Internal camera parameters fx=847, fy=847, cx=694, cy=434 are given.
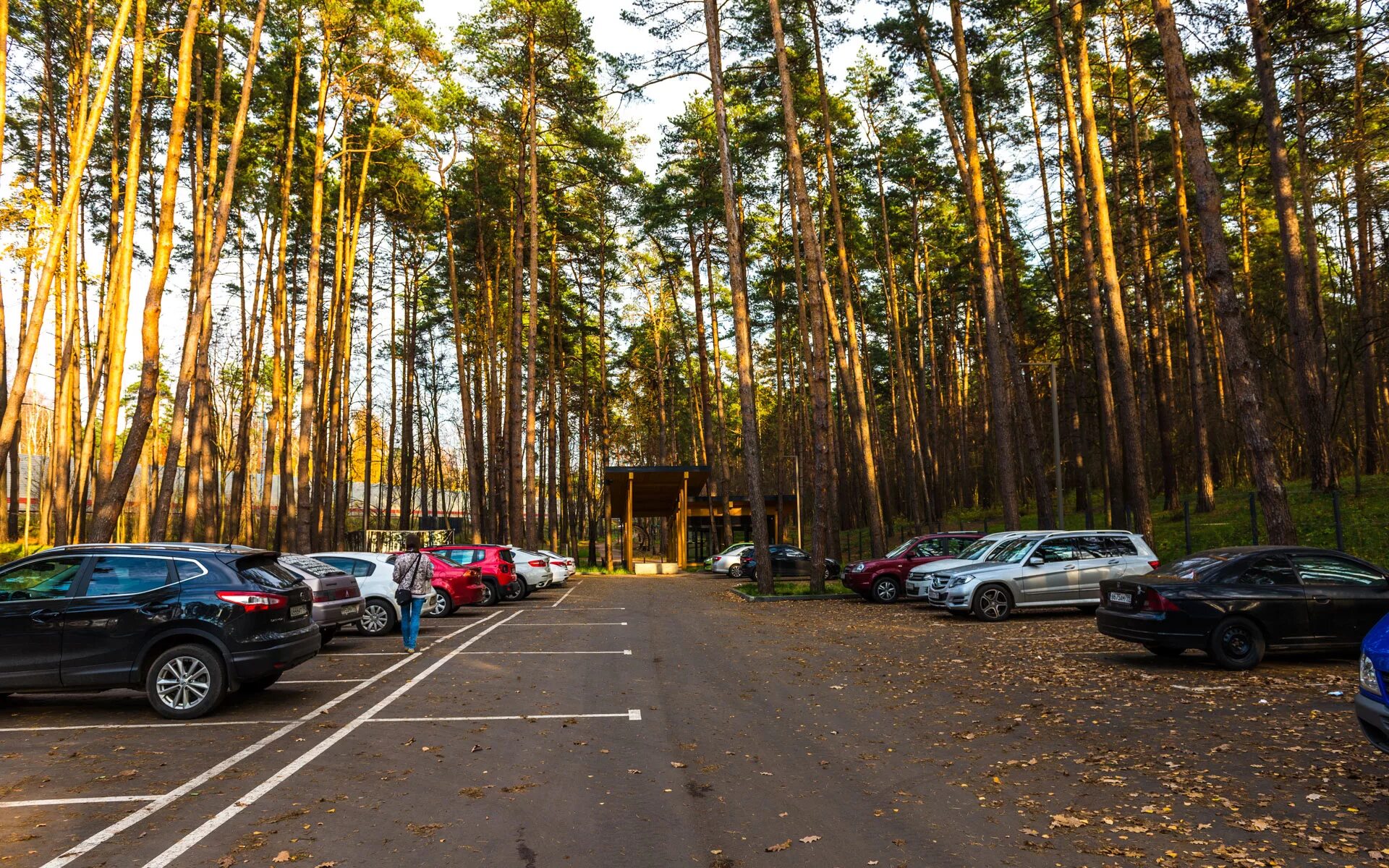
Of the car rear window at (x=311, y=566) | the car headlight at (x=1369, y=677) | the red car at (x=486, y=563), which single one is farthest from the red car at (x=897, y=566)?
the car headlight at (x=1369, y=677)

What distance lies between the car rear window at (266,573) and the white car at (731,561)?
26.5m

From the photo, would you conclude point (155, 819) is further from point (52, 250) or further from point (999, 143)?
point (999, 143)

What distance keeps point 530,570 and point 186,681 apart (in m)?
17.4

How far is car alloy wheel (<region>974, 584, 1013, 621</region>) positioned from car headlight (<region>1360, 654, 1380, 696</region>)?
35.5 ft

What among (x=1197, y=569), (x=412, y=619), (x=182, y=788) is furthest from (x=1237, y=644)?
(x=412, y=619)

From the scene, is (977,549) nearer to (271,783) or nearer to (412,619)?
(412,619)

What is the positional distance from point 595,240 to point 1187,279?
24.0m

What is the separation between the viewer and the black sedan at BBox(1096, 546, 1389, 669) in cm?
980

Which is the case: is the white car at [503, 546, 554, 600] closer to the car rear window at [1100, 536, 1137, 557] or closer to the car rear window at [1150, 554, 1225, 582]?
the car rear window at [1100, 536, 1137, 557]

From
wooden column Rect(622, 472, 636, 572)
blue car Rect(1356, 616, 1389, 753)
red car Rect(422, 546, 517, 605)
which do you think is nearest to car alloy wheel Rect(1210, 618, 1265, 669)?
blue car Rect(1356, 616, 1389, 753)

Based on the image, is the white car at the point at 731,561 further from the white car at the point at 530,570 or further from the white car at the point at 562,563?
the white car at the point at 530,570

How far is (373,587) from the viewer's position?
15.6 m

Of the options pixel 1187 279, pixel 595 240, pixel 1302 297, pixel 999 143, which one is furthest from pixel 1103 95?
pixel 595 240

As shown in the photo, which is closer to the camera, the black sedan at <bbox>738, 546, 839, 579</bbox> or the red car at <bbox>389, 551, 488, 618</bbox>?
the red car at <bbox>389, 551, 488, 618</bbox>
